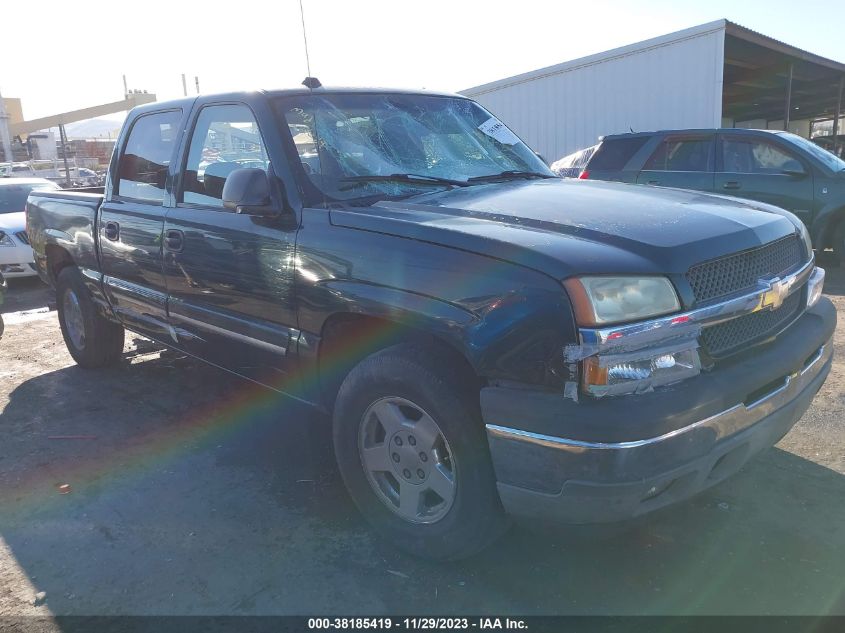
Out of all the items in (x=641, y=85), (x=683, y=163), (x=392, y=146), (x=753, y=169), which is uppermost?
(x=641, y=85)

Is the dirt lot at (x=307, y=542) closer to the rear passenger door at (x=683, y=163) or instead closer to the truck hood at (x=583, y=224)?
the truck hood at (x=583, y=224)

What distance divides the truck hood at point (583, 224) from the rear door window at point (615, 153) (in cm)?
660

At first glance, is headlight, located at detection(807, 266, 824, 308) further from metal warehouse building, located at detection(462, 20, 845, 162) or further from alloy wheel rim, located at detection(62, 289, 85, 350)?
metal warehouse building, located at detection(462, 20, 845, 162)

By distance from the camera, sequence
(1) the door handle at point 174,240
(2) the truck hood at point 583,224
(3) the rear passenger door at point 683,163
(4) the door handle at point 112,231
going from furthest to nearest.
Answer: (3) the rear passenger door at point 683,163
(4) the door handle at point 112,231
(1) the door handle at point 174,240
(2) the truck hood at point 583,224

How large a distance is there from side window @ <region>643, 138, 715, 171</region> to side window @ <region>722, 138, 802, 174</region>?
204mm

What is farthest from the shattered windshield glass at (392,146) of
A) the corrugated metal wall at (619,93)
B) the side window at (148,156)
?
the corrugated metal wall at (619,93)

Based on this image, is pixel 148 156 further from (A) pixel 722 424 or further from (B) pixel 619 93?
(B) pixel 619 93

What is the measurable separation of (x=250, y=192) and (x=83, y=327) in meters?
3.16

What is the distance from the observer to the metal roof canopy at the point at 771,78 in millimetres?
13555

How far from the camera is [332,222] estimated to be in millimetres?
2859

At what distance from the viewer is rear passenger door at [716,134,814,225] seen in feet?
27.2

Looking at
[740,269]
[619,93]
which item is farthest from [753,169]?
[740,269]

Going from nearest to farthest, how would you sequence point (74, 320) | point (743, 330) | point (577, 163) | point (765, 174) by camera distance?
point (743, 330), point (74, 320), point (765, 174), point (577, 163)

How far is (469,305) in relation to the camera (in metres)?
2.32
